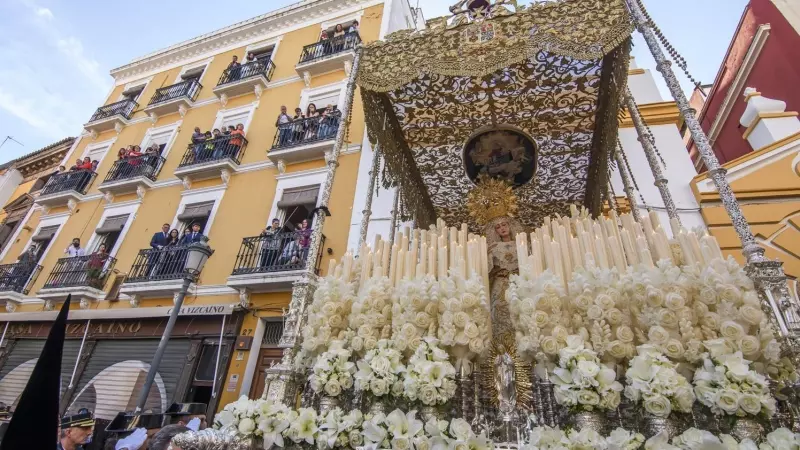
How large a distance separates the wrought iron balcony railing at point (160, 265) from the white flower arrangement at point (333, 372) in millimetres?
7881

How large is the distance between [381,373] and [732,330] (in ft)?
5.86

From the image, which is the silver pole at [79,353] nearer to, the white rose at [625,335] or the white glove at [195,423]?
the white glove at [195,423]

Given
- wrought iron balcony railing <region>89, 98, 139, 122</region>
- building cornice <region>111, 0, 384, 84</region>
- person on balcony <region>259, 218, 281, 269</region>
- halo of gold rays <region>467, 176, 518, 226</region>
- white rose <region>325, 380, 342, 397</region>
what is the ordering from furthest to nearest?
1. wrought iron balcony railing <region>89, 98, 139, 122</region>
2. building cornice <region>111, 0, 384, 84</region>
3. person on balcony <region>259, 218, 281, 269</region>
4. halo of gold rays <region>467, 176, 518, 226</region>
5. white rose <region>325, 380, 342, 397</region>

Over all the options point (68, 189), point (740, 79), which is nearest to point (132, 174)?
point (68, 189)

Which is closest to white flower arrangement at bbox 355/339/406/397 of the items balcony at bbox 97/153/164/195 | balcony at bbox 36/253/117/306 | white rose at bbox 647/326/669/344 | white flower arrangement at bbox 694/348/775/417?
white rose at bbox 647/326/669/344

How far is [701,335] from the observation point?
6.52 ft

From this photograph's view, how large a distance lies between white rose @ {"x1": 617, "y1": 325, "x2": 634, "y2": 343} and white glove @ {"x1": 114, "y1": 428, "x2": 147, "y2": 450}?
411 cm

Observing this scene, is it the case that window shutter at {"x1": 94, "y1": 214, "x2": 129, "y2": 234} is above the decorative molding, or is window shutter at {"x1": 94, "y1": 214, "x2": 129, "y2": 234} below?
below

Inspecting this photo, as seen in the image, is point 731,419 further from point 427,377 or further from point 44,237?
point 44,237

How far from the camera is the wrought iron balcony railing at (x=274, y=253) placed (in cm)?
815

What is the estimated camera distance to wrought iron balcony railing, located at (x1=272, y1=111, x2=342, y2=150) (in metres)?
9.82

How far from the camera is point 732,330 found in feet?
6.28

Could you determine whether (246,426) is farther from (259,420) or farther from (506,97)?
(506,97)

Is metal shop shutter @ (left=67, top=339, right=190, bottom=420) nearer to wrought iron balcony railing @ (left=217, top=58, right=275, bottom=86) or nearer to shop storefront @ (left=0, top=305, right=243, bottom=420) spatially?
shop storefront @ (left=0, top=305, right=243, bottom=420)
